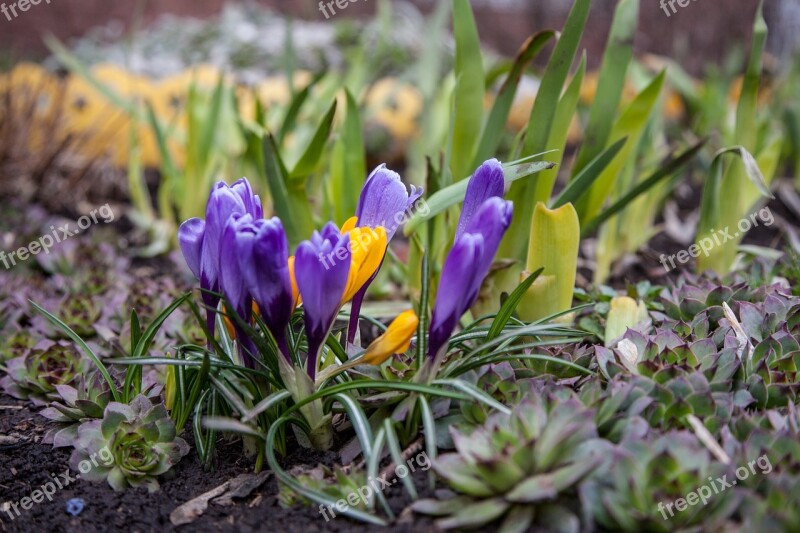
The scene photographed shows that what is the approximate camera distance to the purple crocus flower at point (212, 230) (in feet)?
3.94

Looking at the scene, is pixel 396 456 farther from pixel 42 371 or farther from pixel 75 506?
pixel 42 371

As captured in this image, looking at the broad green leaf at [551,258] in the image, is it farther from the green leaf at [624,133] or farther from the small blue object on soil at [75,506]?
the small blue object on soil at [75,506]

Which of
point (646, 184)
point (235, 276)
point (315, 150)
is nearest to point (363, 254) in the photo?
point (235, 276)

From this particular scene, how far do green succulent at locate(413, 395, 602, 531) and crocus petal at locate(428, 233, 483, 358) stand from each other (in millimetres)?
161

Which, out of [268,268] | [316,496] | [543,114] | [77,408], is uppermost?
[268,268]

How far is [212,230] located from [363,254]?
0.84 feet

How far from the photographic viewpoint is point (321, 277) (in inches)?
44.9

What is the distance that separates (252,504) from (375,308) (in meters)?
0.95

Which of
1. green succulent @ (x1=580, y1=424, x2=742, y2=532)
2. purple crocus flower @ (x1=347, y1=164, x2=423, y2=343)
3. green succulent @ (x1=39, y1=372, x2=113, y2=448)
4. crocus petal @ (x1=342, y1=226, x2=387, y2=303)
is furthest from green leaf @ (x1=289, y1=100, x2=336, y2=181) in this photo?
green succulent @ (x1=580, y1=424, x2=742, y2=532)

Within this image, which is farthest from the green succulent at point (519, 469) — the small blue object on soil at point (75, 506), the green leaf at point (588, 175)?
the green leaf at point (588, 175)

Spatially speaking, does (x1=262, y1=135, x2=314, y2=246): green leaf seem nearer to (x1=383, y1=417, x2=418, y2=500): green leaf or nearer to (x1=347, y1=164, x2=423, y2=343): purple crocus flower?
(x1=347, y1=164, x2=423, y2=343): purple crocus flower

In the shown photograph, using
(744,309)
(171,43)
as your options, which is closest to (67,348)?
(744,309)

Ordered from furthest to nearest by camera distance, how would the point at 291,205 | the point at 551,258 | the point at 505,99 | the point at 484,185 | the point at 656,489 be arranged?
the point at 291,205, the point at 505,99, the point at 551,258, the point at 484,185, the point at 656,489

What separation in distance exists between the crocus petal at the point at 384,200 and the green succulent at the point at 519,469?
16.1 inches
